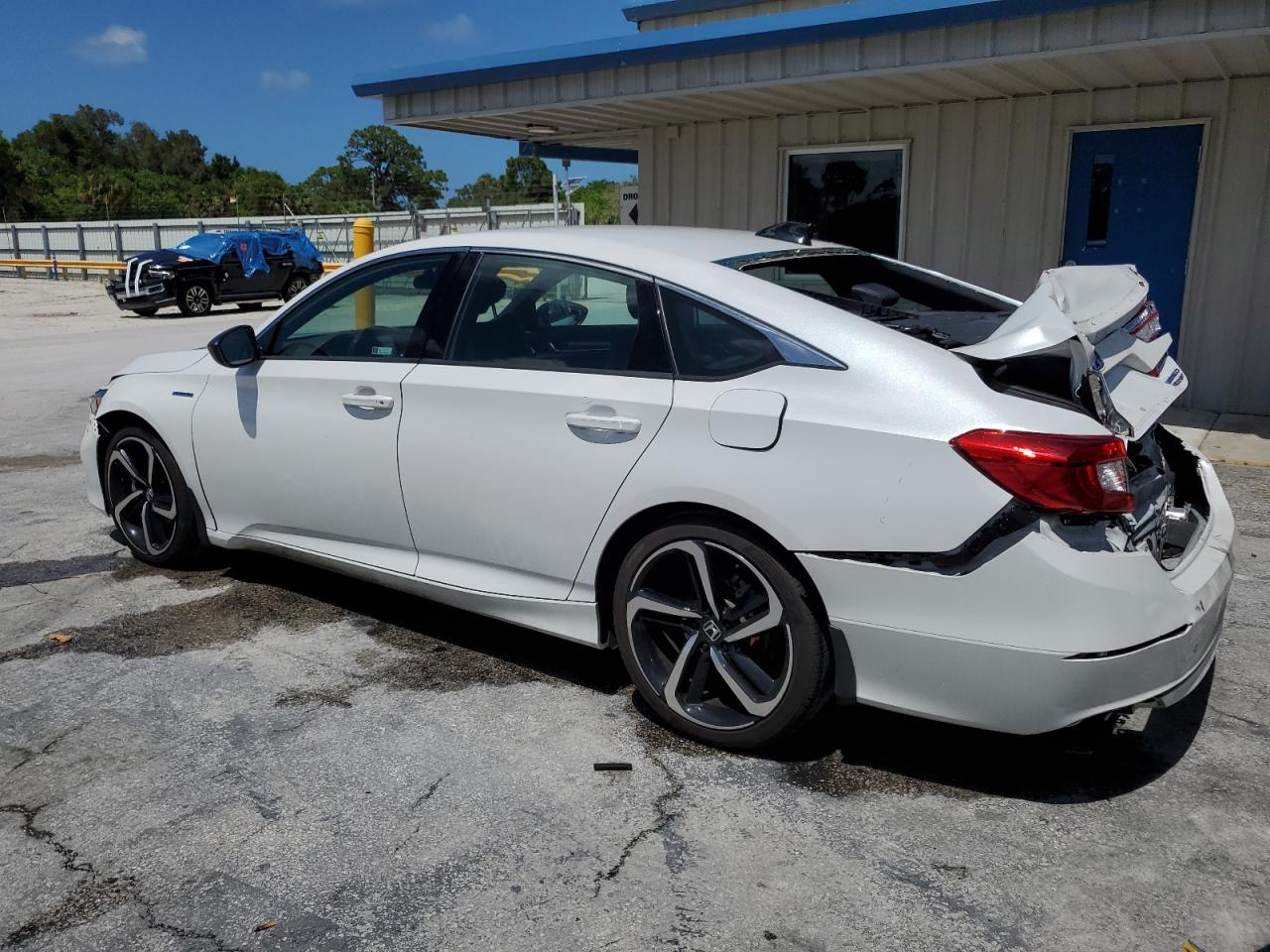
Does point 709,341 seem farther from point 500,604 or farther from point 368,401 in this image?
point 368,401

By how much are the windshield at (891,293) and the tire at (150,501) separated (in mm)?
2838

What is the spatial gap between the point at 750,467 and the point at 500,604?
3.85 ft

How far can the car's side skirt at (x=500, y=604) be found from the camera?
3682 mm

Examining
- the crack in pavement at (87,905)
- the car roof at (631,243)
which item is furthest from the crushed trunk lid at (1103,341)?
the crack in pavement at (87,905)

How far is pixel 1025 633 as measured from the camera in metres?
2.82

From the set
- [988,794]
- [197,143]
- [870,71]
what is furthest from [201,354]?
[197,143]

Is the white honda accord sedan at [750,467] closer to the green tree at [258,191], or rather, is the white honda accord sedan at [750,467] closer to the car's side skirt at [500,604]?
the car's side skirt at [500,604]

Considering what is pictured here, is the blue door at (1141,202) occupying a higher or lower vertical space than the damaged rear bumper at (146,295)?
higher

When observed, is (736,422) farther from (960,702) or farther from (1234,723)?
(1234,723)

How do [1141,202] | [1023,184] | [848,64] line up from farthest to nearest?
[1023,184] < [1141,202] < [848,64]

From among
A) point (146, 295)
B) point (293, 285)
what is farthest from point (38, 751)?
point (293, 285)

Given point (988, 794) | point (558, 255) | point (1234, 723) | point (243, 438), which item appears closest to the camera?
Result: point (988, 794)

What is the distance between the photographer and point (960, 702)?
2.98 m

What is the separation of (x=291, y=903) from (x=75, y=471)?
5865 mm
